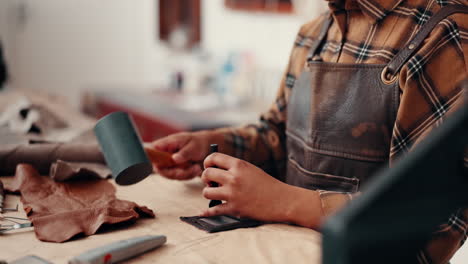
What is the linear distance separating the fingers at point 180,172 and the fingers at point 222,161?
297 millimetres

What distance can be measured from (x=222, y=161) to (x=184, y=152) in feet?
1.14

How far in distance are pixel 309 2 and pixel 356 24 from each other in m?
1.55

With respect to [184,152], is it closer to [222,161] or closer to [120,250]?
[222,161]

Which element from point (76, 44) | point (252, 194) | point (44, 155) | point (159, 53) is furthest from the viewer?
point (76, 44)

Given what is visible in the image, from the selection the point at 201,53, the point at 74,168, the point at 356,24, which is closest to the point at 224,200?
the point at 74,168

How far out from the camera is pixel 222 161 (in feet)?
3.67

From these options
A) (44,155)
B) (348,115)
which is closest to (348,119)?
(348,115)

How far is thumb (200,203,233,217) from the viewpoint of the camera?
110 cm

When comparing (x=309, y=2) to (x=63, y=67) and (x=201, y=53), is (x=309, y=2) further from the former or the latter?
(x=63, y=67)

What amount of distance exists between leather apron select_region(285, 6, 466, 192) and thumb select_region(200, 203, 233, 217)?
0.27 metres

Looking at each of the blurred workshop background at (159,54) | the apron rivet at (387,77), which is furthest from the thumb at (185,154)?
the blurred workshop background at (159,54)

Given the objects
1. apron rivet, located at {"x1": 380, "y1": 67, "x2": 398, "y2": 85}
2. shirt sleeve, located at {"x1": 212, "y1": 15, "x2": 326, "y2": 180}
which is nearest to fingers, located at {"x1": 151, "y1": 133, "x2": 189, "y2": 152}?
shirt sleeve, located at {"x1": 212, "y1": 15, "x2": 326, "y2": 180}

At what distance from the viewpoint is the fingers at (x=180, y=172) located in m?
1.43

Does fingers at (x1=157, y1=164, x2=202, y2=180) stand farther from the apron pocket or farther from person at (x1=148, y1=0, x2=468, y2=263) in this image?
the apron pocket
